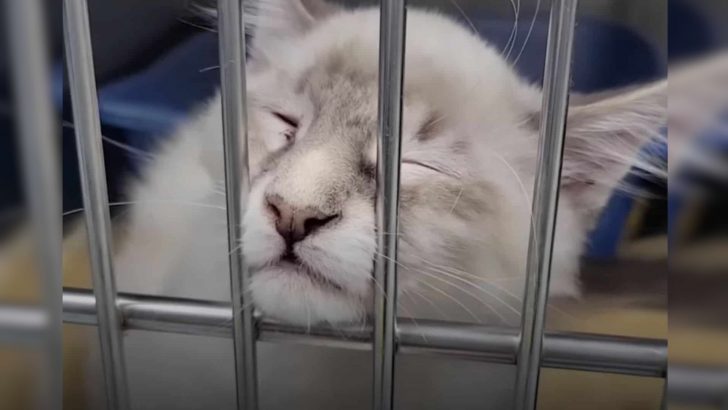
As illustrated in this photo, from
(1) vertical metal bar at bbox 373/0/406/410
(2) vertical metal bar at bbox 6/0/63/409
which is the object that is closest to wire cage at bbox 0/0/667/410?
(1) vertical metal bar at bbox 373/0/406/410

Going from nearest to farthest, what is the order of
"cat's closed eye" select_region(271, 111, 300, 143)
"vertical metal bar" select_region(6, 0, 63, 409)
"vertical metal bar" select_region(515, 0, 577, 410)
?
"vertical metal bar" select_region(6, 0, 63, 409)
"vertical metal bar" select_region(515, 0, 577, 410)
"cat's closed eye" select_region(271, 111, 300, 143)

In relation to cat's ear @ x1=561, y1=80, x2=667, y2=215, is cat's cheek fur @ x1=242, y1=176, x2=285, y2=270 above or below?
below

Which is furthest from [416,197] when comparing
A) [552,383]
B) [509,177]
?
[552,383]

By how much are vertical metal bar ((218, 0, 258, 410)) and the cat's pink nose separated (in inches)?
0.8

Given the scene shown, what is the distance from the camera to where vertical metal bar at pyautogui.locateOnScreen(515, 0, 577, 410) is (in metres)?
0.41

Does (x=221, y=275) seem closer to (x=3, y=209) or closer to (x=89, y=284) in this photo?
(x=89, y=284)

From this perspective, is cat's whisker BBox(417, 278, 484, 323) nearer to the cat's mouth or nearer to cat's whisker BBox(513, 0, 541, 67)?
the cat's mouth

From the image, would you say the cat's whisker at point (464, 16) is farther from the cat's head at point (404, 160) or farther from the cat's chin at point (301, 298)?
the cat's chin at point (301, 298)

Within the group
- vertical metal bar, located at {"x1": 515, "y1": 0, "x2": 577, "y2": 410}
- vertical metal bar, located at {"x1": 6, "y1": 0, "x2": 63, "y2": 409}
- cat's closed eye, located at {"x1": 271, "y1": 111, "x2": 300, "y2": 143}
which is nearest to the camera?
vertical metal bar, located at {"x1": 6, "y1": 0, "x2": 63, "y2": 409}

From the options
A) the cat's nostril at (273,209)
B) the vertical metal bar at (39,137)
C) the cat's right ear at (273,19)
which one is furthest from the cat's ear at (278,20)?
the vertical metal bar at (39,137)

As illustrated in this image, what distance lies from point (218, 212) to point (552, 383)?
276 millimetres

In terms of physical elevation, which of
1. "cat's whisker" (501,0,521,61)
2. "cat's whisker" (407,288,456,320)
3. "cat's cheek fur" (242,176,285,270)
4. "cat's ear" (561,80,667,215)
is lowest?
"cat's whisker" (407,288,456,320)

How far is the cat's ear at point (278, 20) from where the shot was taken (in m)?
0.50

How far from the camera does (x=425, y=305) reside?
0.52m
